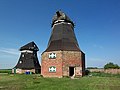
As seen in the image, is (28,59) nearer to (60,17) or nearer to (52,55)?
(52,55)

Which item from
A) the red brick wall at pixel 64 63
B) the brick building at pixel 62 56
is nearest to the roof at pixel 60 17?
the brick building at pixel 62 56

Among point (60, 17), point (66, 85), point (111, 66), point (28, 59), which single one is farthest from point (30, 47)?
point (66, 85)

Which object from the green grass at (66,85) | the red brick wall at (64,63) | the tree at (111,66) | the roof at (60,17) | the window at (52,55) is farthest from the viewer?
the tree at (111,66)

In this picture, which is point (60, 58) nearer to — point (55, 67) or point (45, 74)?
point (55, 67)

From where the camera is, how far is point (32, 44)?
2060 inches

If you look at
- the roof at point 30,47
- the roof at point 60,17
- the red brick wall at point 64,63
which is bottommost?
the red brick wall at point 64,63

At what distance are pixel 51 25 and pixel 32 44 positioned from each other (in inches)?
571

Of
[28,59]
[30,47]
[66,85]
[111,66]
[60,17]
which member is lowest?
[66,85]

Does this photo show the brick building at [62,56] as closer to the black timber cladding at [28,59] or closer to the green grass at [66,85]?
the green grass at [66,85]

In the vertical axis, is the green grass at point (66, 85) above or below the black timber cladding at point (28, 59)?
below

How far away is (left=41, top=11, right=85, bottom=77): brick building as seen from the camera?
1288 inches

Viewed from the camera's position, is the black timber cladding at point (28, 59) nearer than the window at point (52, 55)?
No

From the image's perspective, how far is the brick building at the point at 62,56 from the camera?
107 ft

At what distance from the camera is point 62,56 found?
1287 inches
